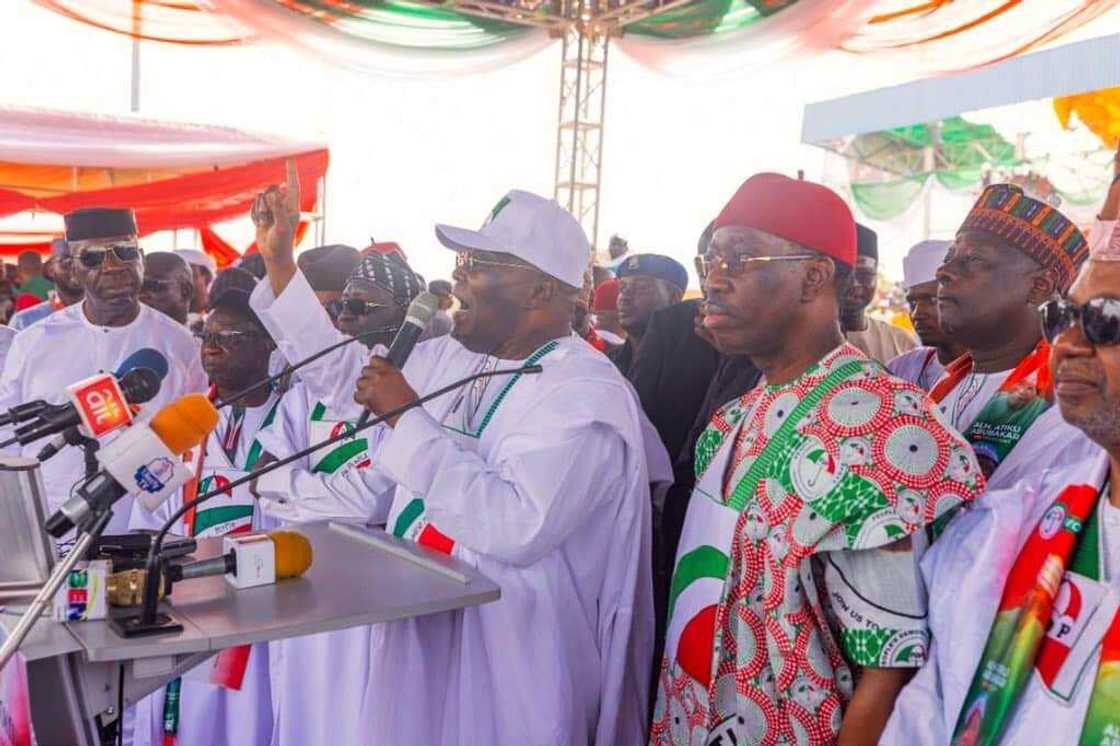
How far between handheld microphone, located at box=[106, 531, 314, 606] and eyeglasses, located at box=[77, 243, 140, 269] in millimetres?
2462

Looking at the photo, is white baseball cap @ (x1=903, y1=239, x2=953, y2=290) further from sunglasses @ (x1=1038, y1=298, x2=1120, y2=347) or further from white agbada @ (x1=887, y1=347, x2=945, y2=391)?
sunglasses @ (x1=1038, y1=298, x2=1120, y2=347)

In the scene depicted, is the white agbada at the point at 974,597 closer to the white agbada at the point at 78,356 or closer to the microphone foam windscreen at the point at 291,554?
the microphone foam windscreen at the point at 291,554

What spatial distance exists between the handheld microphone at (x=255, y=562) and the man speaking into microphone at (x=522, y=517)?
0.91ft

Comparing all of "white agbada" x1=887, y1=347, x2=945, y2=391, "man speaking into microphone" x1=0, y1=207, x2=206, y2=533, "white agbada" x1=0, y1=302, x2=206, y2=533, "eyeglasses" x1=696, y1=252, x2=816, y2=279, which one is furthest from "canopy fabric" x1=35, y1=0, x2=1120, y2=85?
"eyeglasses" x1=696, y1=252, x2=816, y2=279

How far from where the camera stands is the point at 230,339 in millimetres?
3494

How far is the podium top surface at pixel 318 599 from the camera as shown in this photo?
1628mm

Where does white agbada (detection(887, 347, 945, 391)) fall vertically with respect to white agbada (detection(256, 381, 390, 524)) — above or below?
above

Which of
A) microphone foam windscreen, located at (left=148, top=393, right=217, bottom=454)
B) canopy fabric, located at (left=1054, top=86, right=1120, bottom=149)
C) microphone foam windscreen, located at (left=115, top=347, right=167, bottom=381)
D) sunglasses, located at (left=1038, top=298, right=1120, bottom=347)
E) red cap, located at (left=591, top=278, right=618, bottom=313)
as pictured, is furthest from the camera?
canopy fabric, located at (left=1054, top=86, right=1120, bottom=149)

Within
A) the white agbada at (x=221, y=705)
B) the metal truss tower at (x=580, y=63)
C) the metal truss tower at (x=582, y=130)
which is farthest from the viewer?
the metal truss tower at (x=582, y=130)

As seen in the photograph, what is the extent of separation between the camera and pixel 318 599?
6.17 ft

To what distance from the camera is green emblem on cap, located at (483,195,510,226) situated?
263 cm

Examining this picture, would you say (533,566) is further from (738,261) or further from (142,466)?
(142,466)

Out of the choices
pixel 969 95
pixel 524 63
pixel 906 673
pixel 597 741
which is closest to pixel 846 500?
pixel 906 673

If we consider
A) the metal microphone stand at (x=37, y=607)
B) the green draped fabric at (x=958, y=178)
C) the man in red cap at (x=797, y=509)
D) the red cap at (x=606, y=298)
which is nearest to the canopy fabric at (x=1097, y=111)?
the green draped fabric at (x=958, y=178)
